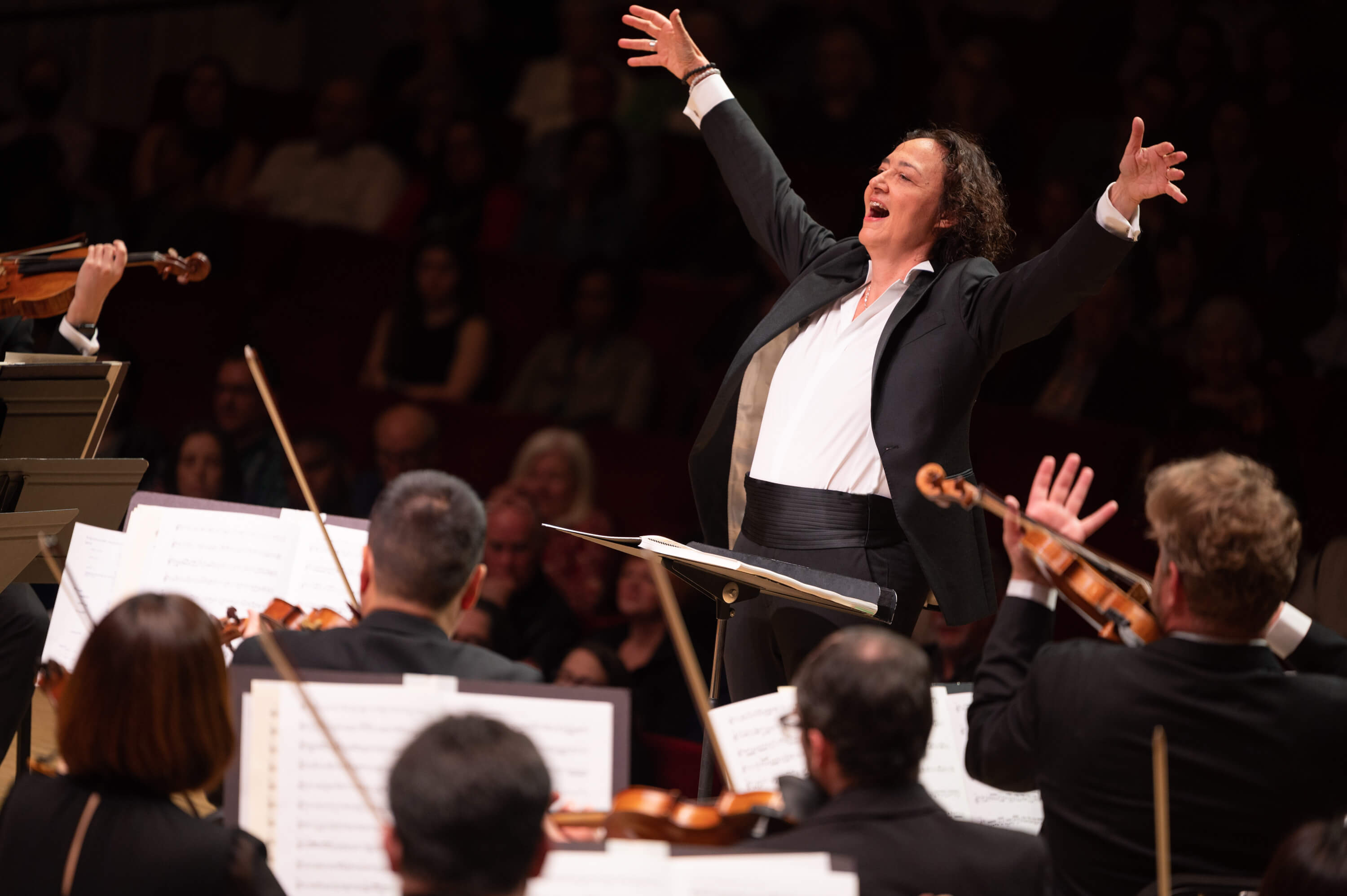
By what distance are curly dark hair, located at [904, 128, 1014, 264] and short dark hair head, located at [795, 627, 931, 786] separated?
1315 millimetres

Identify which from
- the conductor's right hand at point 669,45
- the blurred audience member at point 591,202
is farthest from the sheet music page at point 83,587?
the blurred audience member at point 591,202

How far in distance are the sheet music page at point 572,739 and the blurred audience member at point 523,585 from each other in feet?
7.00

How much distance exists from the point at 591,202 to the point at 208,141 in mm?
1791

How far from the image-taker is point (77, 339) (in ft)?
10.6

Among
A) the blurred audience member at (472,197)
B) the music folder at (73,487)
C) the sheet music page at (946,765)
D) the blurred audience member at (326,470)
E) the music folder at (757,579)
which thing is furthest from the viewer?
the blurred audience member at (472,197)

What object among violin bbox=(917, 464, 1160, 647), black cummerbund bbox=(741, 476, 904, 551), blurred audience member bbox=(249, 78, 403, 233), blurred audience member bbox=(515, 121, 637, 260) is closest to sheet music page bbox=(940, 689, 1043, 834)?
black cummerbund bbox=(741, 476, 904, 551)

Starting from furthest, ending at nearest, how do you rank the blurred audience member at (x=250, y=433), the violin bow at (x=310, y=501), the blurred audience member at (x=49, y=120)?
the blurred audience member at (x=49, y=120) < the blurred audience member at (x=250, y=433) < the violin bow at (x=310, y=501)

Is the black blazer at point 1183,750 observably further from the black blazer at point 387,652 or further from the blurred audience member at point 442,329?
the blurred audience member at point 442,329

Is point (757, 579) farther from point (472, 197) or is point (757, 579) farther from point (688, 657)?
point (472, 197)

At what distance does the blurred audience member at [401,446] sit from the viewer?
4.63 m

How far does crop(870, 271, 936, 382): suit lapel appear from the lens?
2488 millimetres

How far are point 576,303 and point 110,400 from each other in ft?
7.75

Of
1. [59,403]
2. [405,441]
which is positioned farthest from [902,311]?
[405,441]

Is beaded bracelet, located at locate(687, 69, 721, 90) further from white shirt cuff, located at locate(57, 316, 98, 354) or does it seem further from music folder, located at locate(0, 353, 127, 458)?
white shirt cuff, located at locate(57, 316, 98, 354)
